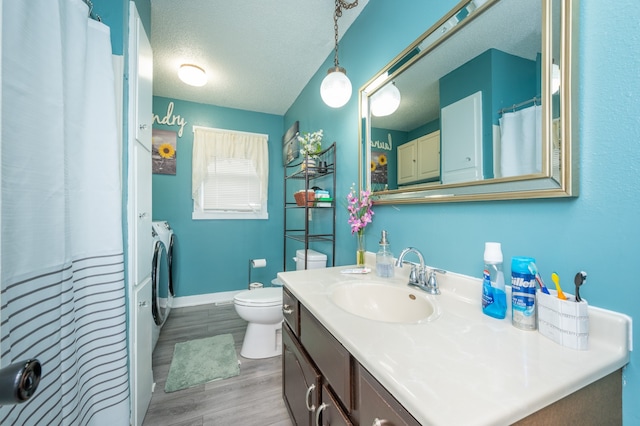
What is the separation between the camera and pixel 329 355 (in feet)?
2.45

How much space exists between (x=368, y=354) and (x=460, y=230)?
2.16 feet

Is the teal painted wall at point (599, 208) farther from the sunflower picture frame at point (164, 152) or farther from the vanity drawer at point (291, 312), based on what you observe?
the sunflower picture frame at point (164, 152)

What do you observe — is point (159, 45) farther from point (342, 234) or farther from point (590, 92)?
point (590, 92)

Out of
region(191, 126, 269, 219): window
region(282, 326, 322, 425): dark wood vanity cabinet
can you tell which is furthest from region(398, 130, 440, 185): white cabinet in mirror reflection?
region(191, 126, 269, 219): window

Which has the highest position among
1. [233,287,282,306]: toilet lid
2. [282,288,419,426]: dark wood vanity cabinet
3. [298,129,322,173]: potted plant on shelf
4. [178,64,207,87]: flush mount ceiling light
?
[178,64,207,87]: flush mount ceiling light

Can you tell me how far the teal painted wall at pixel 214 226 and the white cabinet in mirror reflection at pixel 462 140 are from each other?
8.85 ft

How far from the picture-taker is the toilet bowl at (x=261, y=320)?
1833 millimetres

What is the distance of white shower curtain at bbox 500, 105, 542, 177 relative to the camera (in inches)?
28.4

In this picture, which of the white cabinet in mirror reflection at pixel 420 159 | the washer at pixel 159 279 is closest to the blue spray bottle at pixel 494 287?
the white cabinet in mirror reflection at pixel 420 159

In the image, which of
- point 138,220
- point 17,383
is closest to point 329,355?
point 17,383

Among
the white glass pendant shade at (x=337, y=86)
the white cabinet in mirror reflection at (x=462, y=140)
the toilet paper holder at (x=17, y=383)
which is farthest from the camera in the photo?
the white glass pendant shade at (x=337, y=86)

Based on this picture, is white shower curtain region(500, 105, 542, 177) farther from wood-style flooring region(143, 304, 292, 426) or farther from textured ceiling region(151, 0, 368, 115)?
wood-style flooring region(143, 304, 292, 426)

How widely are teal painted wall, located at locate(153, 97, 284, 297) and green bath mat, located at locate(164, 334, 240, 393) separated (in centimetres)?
108

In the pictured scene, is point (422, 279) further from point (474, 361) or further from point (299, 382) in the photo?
point (299, 382)
